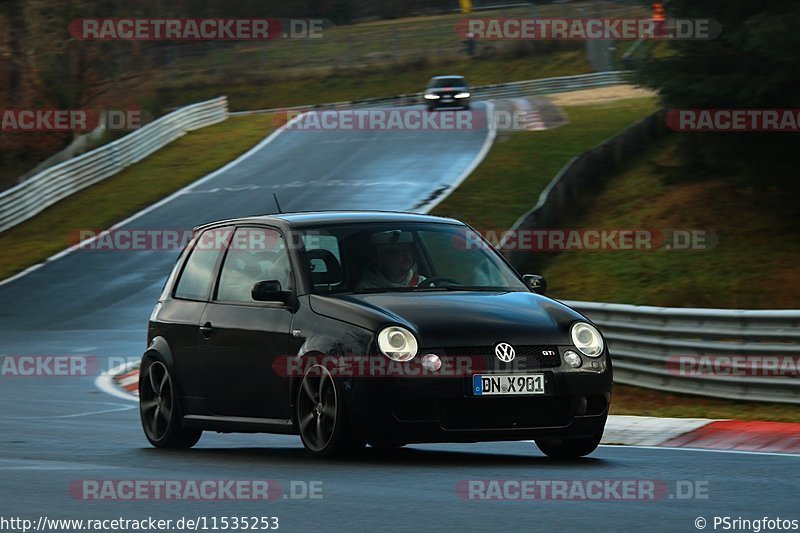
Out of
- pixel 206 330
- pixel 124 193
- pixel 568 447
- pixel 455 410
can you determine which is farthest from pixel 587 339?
pixel 124 193

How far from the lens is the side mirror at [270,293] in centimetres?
984

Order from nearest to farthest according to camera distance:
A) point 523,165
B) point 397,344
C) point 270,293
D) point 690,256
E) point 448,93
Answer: point 397,344, point 270,293, point 690,256, point 523,165, point 448,93

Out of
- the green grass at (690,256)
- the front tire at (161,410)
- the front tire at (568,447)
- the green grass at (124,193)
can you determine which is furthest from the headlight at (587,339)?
the green grass at (124,193)

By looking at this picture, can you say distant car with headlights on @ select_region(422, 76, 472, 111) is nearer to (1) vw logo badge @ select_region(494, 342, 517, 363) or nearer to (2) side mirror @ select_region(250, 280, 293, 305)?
(2) side mirror @ select_region(250, 280, 293, 305)

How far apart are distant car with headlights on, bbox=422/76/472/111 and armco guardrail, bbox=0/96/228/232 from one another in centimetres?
766

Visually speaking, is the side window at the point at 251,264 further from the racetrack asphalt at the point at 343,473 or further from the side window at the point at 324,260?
the racetrack asphalt at the point at 343,473

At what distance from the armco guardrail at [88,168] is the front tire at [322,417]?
27.7 metres

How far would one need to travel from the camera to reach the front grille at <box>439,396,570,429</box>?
909cm

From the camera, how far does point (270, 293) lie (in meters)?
9.83

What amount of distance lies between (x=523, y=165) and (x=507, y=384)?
94.6ft

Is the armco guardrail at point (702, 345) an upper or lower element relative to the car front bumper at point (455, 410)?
lower

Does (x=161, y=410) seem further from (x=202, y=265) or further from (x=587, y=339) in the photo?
(x=587, y=339)

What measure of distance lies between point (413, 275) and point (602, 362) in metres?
1.36

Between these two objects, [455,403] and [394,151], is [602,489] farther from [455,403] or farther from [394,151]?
[394,151]
